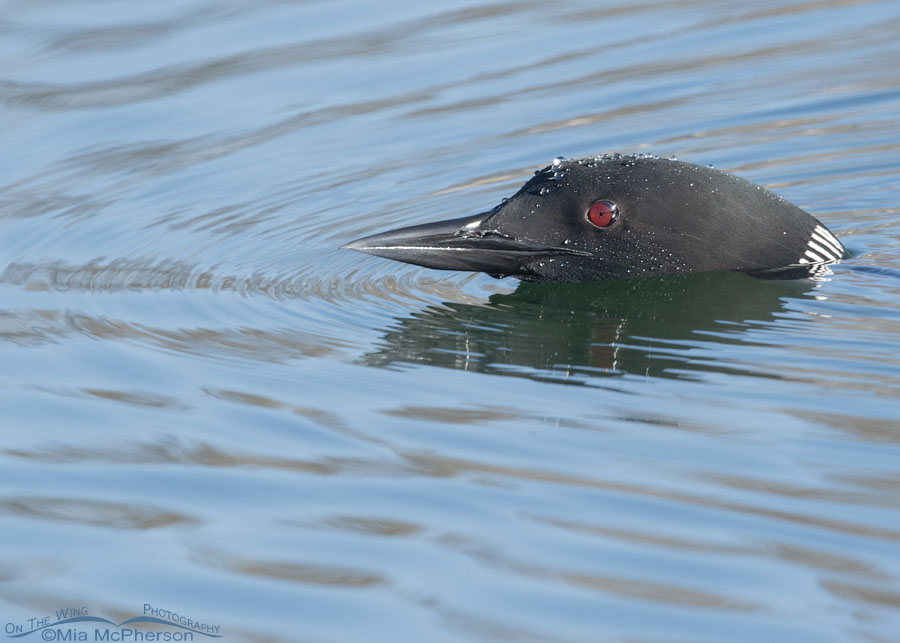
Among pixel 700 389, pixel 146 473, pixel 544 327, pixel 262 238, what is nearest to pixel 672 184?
pixel 544 327

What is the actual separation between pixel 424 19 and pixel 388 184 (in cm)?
275

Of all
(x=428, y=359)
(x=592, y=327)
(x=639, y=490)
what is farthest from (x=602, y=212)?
(x=639, y=490)

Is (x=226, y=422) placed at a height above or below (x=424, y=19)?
below

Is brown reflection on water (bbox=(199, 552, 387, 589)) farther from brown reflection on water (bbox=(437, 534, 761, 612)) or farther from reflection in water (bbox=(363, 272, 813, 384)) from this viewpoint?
reflection in water (bbox=(363, 272, 813, 384))

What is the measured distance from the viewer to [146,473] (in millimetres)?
3660

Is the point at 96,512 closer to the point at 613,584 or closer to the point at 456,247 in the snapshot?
the point at 613,584

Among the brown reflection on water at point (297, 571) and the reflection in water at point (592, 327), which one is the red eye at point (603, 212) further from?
the brown reflection on water at point (297, 571)

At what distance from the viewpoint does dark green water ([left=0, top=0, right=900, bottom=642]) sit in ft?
9.74

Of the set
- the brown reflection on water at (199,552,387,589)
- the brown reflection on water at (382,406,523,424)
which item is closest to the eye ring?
the brown reflection on water at (382,406,523,424)

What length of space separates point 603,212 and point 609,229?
0.26 ft

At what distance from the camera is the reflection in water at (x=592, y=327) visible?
14.0ft

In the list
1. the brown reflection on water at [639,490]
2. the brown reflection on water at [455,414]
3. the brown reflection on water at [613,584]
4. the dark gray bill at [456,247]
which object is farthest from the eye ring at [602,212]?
the brown reflection on water at [613,584]

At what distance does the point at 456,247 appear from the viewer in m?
4.87

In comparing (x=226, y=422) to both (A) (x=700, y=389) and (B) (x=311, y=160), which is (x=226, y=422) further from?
(B) (x=311, y=160)
